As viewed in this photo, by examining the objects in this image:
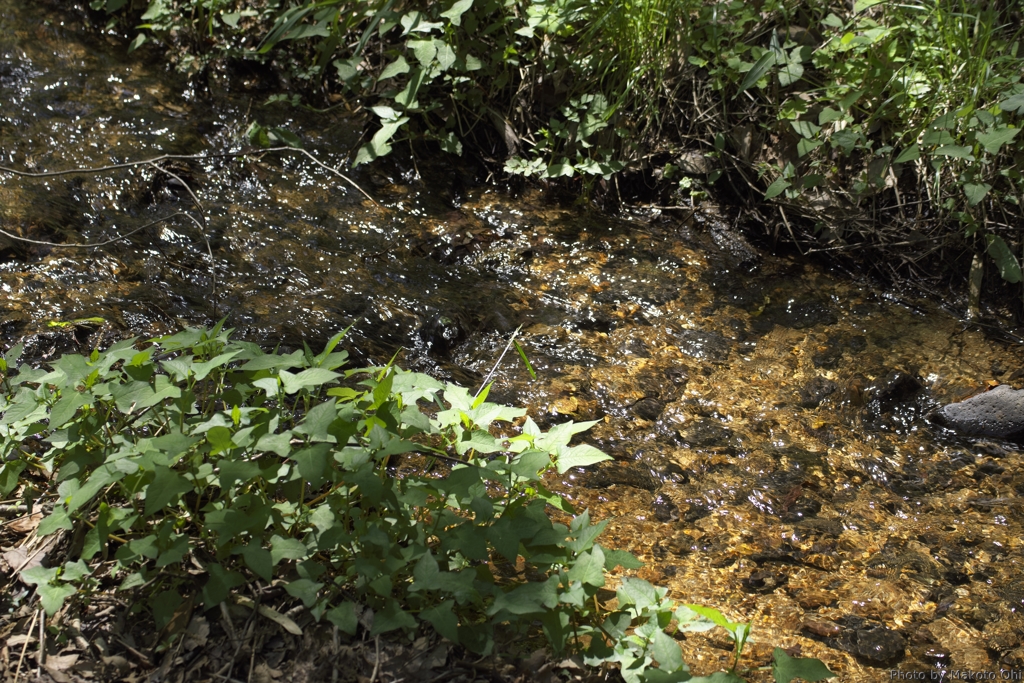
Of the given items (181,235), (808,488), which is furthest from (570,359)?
(181,235)

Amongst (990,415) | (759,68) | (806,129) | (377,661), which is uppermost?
(759,68)

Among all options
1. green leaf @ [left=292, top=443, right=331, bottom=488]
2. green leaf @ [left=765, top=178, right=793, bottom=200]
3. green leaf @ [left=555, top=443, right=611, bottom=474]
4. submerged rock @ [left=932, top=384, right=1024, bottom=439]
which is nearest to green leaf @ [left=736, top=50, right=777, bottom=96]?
green leaf @ [left=765, top=178, right=793, bottom=200]

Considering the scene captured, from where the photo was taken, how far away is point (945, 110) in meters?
3.20

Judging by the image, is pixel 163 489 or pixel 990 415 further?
pixel 990 415

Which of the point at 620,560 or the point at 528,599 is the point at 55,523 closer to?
the point at 528,599

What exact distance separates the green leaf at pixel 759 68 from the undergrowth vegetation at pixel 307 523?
7.13 ft

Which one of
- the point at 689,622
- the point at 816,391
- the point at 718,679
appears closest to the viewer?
the point at 718,679

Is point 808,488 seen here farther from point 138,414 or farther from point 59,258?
point 59,258

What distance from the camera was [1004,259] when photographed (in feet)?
10.2

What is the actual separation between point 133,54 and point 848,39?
3849 millimetres

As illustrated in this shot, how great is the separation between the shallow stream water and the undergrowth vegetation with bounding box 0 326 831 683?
1.30ft

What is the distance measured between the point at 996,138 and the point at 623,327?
162cm

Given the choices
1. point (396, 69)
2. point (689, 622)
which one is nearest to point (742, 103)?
point (396, 69)

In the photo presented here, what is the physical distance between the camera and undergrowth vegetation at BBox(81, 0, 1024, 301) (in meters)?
3.17
